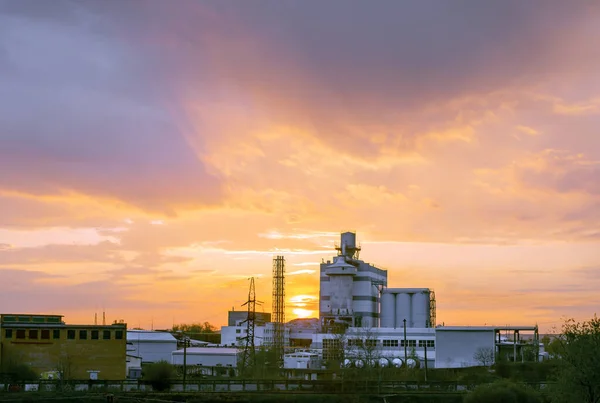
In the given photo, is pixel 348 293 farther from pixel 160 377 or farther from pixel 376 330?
pixel 160 377

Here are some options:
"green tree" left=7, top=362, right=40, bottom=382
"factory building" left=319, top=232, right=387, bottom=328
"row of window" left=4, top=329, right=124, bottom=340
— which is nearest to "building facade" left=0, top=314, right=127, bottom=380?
"row of window" left=4, top=329, right=124, bottom=340

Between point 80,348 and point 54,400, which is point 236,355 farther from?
point 54,400

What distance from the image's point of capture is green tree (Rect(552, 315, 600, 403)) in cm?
4641

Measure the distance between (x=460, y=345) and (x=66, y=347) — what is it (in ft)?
199

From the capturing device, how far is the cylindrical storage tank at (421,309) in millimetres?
147250

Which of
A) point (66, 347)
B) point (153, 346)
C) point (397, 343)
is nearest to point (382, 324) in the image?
point (397, 343)

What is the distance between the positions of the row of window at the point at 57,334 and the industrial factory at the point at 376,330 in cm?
3462

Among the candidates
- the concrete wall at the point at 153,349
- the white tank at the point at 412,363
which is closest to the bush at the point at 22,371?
the concrete wall at the point at 153,349

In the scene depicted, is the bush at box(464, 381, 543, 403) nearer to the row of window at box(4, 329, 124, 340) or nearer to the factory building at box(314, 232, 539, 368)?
the row of window at box(4, 329, 124, 340)

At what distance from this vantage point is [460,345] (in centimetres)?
12306

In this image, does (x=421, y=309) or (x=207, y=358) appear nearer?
(x=207, y=358)

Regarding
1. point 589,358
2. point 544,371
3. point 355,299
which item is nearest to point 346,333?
point 355,299

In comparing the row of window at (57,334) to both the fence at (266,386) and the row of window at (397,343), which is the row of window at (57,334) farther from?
the row of window at (397,343)

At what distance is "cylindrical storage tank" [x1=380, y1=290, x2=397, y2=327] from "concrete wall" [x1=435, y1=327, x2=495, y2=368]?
2511 cm
